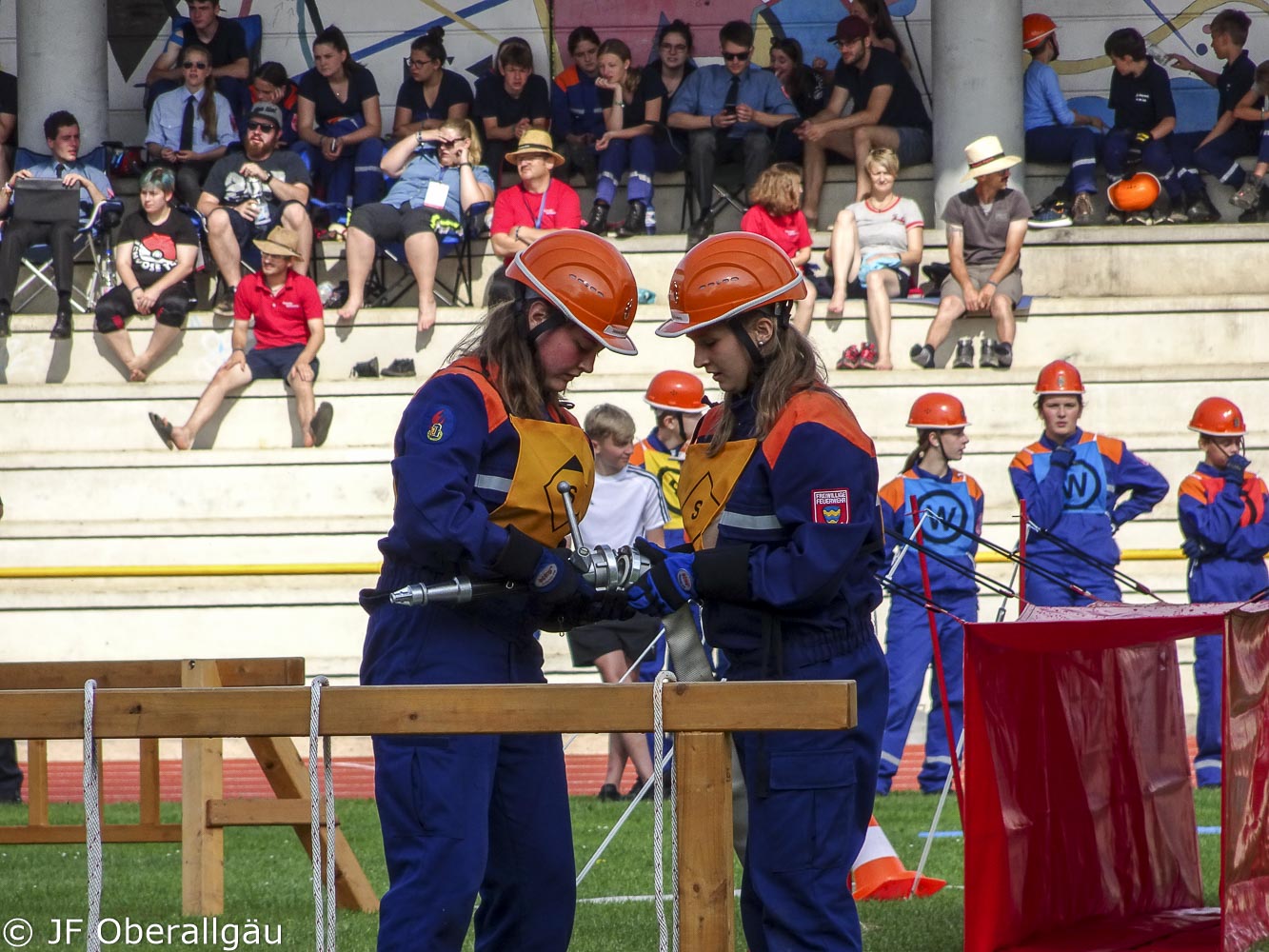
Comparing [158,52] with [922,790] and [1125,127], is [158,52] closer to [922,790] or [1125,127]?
[1125,127]

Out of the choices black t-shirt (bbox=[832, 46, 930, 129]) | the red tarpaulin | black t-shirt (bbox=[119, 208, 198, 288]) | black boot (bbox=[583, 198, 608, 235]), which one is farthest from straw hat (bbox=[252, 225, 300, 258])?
the red tarpaulin

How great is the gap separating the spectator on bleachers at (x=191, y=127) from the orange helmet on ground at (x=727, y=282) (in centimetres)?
1274

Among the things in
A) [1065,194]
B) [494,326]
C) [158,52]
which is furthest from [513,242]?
[494,326]

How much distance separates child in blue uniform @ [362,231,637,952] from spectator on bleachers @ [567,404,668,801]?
4771 mm

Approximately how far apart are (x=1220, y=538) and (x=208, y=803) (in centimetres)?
657

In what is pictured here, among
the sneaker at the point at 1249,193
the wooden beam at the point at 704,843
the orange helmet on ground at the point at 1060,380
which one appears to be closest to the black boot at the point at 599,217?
the sneaker at the point at 1249,193

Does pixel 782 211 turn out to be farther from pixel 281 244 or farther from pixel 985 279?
pixel 281 244

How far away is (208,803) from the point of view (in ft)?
21.4

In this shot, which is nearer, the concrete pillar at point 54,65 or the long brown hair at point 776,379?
the long brown hair at point 776,379

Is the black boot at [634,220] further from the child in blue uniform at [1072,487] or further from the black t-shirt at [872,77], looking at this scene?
the child in blue uniform at [1072,487]

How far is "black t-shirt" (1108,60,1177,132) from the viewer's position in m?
16.7

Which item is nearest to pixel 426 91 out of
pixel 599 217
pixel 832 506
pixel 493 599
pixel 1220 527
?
pixel 599 217

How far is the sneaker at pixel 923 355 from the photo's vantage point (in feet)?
47.5

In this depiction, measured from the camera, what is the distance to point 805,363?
4.51 metres
